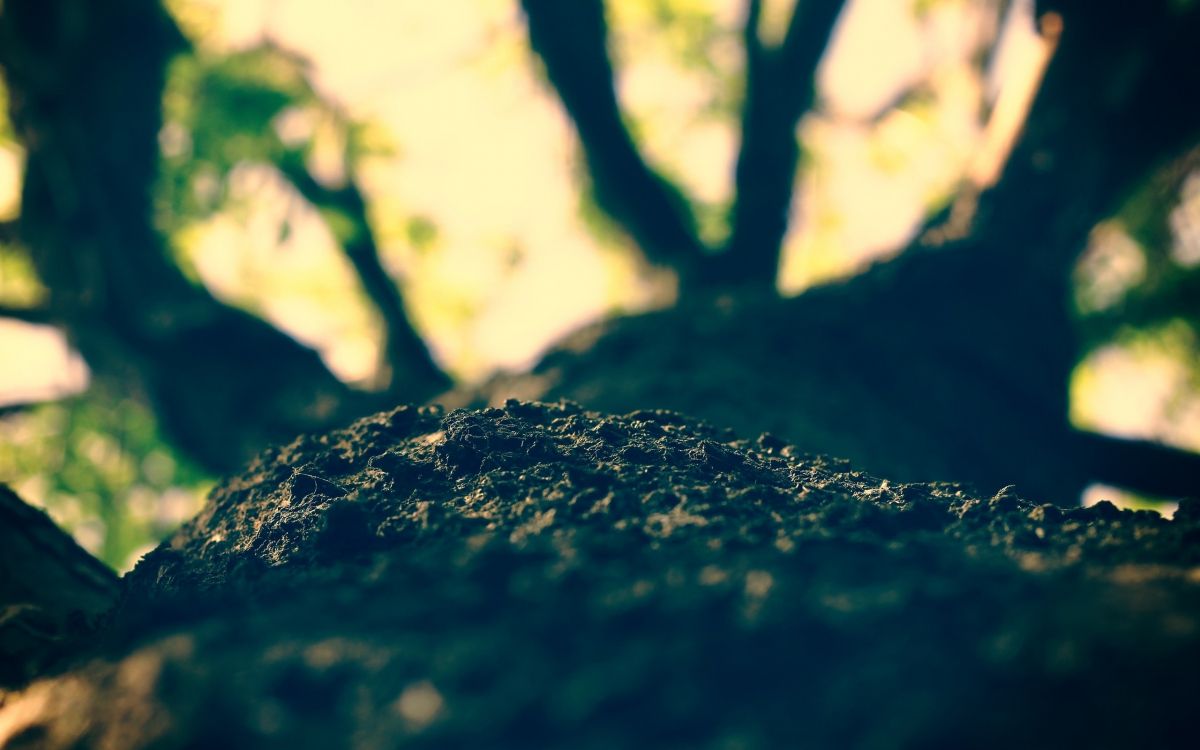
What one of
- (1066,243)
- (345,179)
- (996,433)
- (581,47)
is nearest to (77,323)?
(345,179)

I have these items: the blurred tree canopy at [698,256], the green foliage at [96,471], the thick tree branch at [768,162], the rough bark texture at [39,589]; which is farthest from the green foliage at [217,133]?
the rough bark texture at [39,589]

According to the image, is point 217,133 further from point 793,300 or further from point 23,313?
point 793,300

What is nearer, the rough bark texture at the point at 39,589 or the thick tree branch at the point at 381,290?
the rough bark texture at the point at 39,589

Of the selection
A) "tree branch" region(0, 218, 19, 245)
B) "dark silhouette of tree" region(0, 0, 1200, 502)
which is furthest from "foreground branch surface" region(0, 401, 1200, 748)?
"tree branch" region(0, 218, 19, 245)

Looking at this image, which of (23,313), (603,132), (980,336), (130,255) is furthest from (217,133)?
(980,336)

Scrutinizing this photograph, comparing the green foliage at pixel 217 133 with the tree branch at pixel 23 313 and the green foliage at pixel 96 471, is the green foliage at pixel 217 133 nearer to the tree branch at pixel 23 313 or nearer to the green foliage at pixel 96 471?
the tree branch at pixel 23 313

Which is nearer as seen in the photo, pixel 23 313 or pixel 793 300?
pixel 793 300

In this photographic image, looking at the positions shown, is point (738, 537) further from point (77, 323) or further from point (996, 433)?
point (77, 323)
